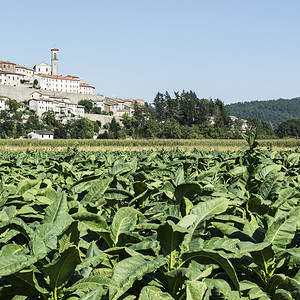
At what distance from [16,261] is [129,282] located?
15.3 inches

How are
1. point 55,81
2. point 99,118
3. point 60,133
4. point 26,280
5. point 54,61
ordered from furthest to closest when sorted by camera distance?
point 54,61 → point 55,81 → point 99,118 → point 60,133 → point 26,280

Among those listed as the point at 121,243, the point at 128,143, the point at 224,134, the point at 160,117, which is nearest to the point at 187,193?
the point at 121,243

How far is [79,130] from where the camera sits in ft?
354

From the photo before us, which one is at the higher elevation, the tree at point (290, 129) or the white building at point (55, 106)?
the white building at point (55, 106)

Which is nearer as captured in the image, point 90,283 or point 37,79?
point 90,283

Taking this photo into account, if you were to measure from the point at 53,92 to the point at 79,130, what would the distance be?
35429 millimetres

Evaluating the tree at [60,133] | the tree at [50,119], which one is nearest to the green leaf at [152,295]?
the tree at [60,133]

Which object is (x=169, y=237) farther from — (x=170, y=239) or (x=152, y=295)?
(x=152, y=295)

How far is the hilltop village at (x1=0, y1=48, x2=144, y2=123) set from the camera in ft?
412

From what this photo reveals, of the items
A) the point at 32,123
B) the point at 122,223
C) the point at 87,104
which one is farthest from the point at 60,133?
the point at 122,223

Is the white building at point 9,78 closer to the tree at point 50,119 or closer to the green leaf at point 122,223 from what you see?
the tree at point 50,119

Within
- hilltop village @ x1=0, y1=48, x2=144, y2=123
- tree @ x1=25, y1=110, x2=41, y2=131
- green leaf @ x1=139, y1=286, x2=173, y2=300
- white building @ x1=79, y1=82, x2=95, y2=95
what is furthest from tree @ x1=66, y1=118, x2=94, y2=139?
green leaf @ x1=139, y1=286, x2=173, y2=300

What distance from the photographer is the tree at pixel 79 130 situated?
347ft

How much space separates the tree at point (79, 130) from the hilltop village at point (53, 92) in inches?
519
